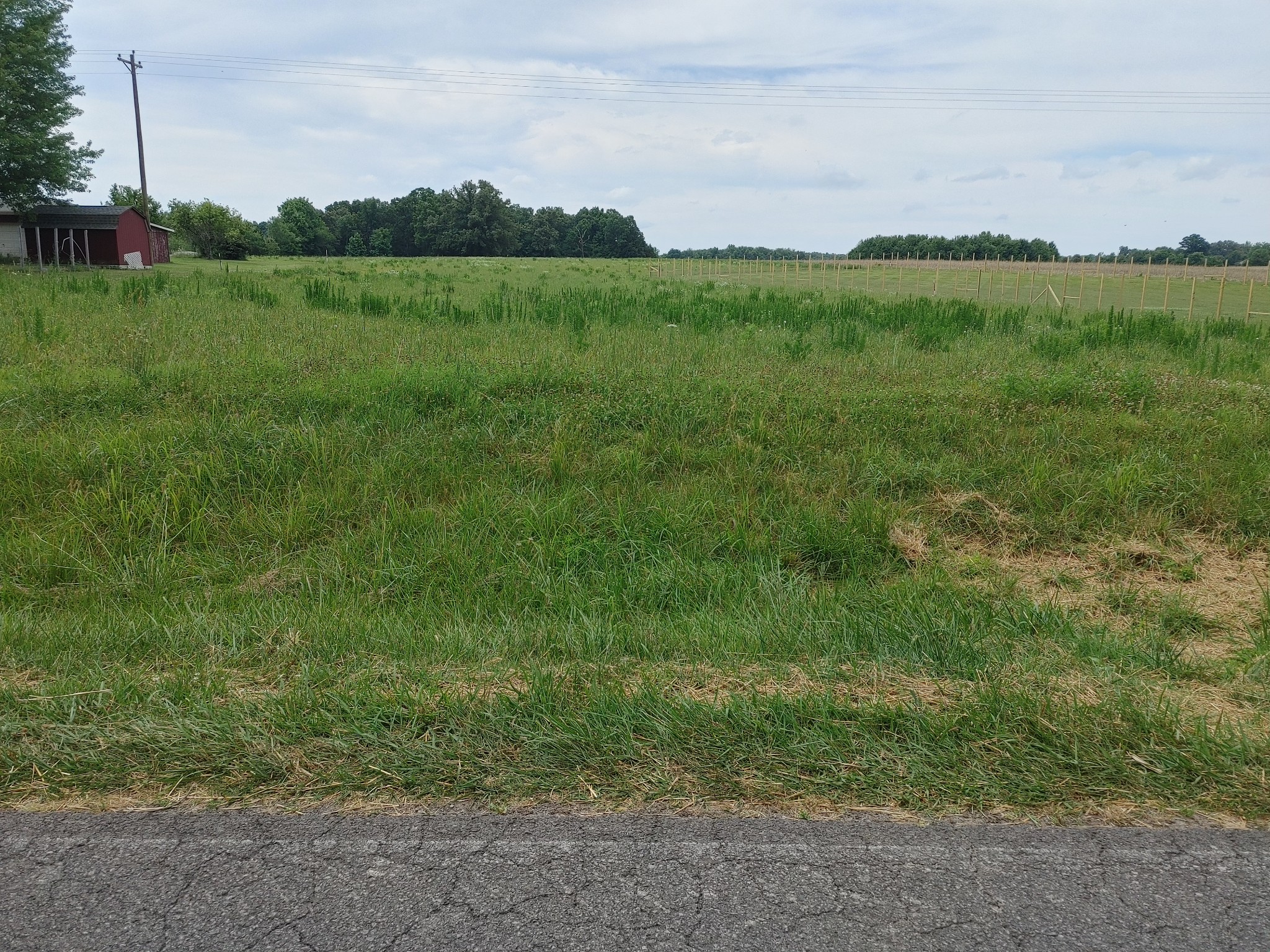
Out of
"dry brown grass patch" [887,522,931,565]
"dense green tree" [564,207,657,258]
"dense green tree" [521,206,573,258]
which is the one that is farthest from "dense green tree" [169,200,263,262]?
"dry brown grass patch" [887,522,931,565]

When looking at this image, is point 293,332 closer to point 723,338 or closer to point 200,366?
point 200,366

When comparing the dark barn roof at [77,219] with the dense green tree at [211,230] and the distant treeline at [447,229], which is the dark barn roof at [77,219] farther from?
the distant treeline at [447,229]

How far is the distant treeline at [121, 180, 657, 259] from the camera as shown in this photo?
106 metres

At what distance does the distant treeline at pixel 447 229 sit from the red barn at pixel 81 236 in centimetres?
4239

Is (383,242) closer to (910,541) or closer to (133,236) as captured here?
(133,236)

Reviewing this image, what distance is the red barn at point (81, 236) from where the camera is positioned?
42656 mm

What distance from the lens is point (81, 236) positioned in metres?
43.0

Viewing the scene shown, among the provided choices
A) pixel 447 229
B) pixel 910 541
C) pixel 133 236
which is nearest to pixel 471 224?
pixel 447 229

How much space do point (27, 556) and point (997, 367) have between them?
33.1 feet

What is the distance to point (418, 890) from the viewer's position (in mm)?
2723

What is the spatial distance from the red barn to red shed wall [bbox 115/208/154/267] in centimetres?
4

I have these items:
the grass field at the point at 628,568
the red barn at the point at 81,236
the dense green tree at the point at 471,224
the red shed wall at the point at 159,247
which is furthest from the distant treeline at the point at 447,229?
the grass field at the point at 628,568

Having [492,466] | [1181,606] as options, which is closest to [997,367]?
[1181,606]

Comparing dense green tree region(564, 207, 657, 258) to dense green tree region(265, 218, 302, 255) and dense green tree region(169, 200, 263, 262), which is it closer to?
dense green tree region(265, 218, 302, 255)
